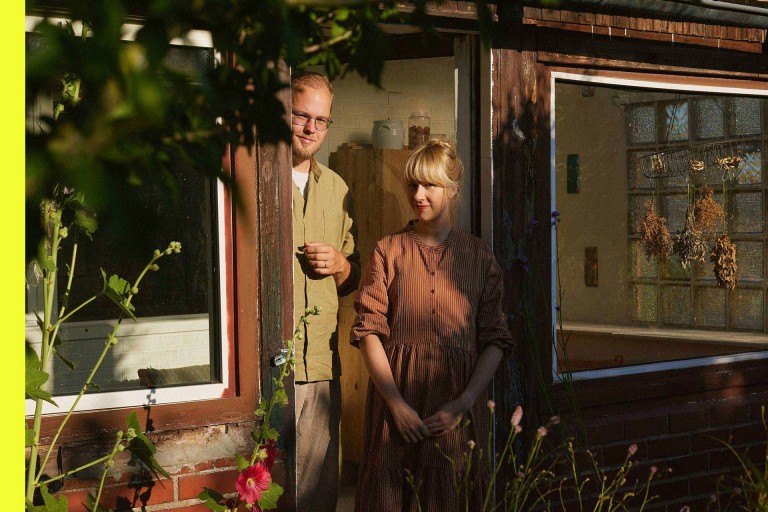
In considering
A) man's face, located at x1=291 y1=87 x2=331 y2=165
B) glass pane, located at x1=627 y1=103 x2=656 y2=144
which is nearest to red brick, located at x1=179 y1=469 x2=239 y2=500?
man's face, located at x1=291 y1=87 x2=331 y2=165

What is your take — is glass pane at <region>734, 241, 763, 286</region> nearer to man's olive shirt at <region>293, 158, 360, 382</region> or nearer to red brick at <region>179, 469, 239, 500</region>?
man's olive shirt at <region>293, 158, 360, 382</region>

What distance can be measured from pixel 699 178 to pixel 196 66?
4.94m

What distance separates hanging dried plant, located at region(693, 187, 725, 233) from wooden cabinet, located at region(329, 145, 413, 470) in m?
1.60

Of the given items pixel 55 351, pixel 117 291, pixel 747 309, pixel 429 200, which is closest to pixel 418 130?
pixel 747 309

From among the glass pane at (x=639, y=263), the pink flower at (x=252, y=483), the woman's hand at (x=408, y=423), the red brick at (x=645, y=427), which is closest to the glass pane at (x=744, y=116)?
the glass pane at (x=639, y=263)

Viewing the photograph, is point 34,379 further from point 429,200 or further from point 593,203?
point 593,203

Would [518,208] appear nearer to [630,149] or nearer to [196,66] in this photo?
[630,149]

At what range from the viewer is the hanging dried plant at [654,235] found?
5641 millimetres

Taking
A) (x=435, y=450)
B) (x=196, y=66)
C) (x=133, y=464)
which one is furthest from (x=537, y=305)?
(x=196, y=66)

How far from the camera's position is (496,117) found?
15.6ft

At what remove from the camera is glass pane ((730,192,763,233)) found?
597cm

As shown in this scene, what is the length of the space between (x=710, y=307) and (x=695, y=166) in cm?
76

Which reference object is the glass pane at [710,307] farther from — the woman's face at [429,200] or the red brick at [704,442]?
the woman's face at [429,200]

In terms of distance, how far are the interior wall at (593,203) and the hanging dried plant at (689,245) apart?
0.37 metres
